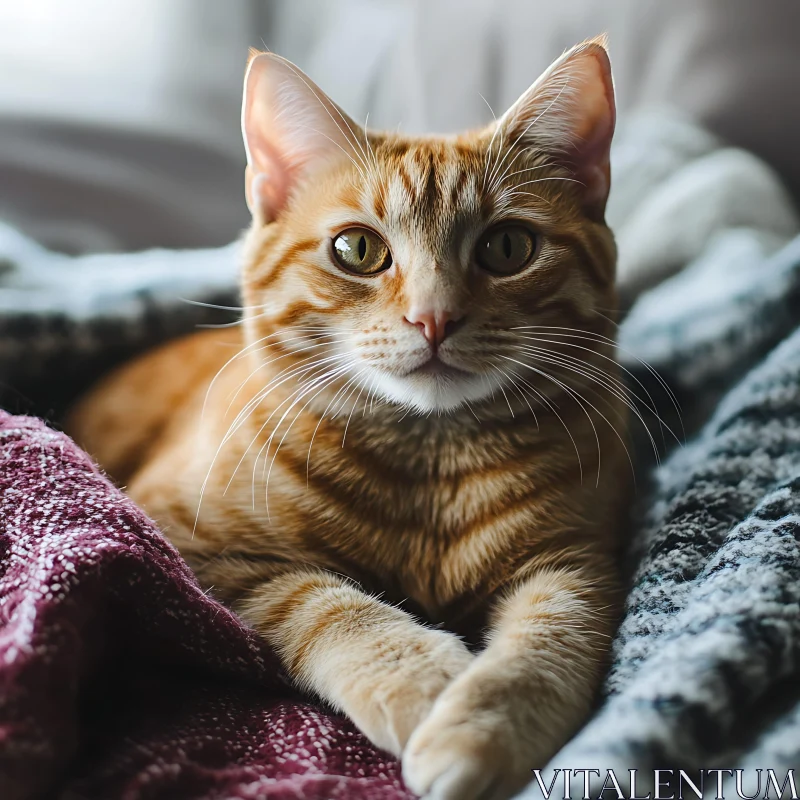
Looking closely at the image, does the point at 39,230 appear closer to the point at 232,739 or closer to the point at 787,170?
the point at 232,739

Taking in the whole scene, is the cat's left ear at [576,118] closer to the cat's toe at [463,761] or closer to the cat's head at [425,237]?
the cat's head at [425,237]

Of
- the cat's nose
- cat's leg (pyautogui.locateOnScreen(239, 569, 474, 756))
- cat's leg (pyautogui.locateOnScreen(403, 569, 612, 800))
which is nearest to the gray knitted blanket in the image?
cat's leg (pyautogui.locateOnScreen(403, 569, 612, 800))

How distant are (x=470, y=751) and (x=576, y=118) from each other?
747mm

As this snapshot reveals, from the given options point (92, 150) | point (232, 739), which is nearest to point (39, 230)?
point (92, 150)

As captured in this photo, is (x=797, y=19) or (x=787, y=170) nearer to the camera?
(x=797, y=19)

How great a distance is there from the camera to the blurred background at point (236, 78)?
5.37 ft

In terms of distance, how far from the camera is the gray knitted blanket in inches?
25.7

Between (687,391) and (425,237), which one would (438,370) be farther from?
(687,391)

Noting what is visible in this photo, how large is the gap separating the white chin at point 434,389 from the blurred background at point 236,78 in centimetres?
108

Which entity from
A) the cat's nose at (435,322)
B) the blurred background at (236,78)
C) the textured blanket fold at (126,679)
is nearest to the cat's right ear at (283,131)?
the cat's nose at (435,322)

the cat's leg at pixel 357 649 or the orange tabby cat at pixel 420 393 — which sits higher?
the orange tabby cat at pixel 420 393

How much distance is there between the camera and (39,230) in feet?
5.50

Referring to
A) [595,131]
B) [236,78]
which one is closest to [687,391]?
[595,131]

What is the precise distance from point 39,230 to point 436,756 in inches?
57.4
